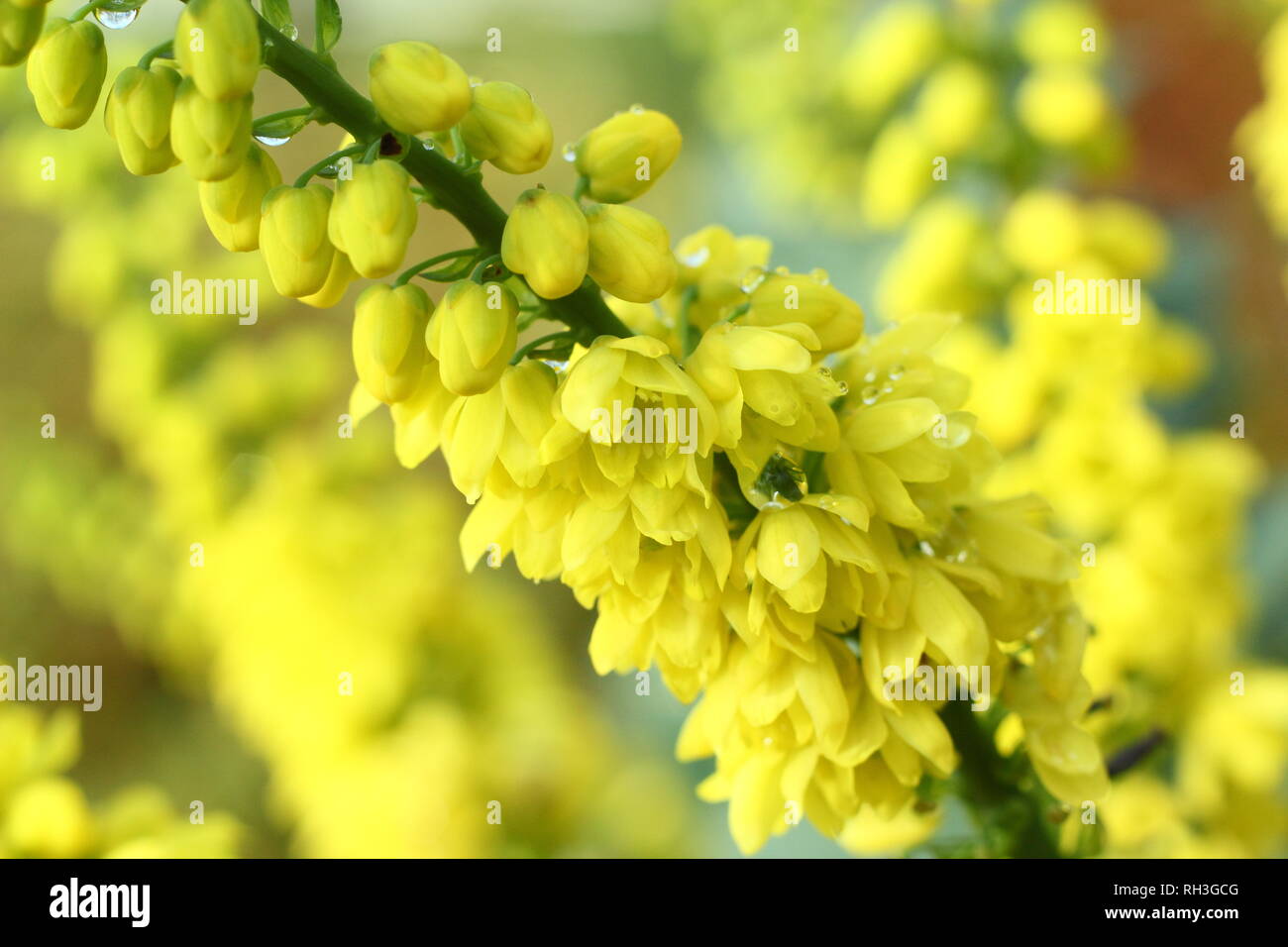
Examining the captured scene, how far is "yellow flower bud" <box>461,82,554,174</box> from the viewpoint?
2.07 ft

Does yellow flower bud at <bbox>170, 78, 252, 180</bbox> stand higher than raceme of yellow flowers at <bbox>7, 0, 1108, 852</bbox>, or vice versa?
yellow flower bud at <bbox>170, 78, 252, 180</bbox>

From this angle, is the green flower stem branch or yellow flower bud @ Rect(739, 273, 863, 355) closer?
the green flower stem branch

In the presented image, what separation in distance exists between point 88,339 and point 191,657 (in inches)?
57.7

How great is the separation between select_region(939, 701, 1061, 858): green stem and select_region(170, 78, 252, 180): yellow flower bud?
0.59 metres

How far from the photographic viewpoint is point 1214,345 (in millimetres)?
1980

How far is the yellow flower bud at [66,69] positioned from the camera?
611mm

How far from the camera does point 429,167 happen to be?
64 cm

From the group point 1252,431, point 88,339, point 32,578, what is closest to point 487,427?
point 1252,431

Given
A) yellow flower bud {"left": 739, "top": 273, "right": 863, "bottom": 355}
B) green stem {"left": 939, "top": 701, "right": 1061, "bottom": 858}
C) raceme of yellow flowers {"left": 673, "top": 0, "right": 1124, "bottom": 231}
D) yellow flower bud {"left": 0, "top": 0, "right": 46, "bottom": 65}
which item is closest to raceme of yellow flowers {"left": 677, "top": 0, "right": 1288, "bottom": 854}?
raceme of yellow flowers {"left": 673, "top": 0, "right": 1124, "bottom": 231}

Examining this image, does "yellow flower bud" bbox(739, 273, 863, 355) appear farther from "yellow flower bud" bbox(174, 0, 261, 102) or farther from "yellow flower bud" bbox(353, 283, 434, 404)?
"yellow flower bud" bbox(174, 0, 261, 102)

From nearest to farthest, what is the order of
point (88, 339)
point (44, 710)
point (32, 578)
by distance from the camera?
point (44, 710), point (32, 578), point (88, 339)

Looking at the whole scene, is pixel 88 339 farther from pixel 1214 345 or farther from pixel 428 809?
pixel 1214 345

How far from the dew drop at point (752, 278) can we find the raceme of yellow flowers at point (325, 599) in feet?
3.36

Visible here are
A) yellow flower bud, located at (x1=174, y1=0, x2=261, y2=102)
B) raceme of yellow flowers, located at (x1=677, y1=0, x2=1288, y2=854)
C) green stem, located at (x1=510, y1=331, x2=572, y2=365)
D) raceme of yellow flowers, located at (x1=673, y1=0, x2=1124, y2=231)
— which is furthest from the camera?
raceme of yellow flowers, located at (x1=673, y1=0, x2=1124, y2=231)
